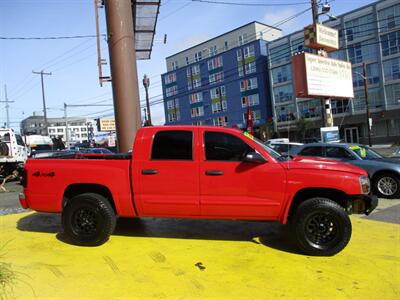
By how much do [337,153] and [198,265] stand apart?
745cm

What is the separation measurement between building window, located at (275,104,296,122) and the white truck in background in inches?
1884

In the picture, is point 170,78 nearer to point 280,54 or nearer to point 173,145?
point 280,54

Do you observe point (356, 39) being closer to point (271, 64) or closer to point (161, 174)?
point (271, 64)

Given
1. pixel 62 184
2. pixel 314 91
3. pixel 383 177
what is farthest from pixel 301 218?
pixel 314 91

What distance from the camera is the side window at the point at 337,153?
11065 millimetres

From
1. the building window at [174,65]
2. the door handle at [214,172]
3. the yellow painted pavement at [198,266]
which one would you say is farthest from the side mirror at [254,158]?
the building window at [174,65]

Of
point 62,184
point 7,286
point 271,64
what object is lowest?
point 7,286

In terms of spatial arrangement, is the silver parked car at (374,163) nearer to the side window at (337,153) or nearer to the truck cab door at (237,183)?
the side window at (337,153)

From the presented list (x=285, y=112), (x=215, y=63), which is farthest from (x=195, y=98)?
(x=285, y=112)

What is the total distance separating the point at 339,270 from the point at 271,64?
64569mm

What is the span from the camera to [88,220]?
5.85m

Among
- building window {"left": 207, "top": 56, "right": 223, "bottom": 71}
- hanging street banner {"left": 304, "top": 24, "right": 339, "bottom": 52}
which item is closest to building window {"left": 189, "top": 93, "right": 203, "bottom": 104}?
building window {"left": 207, "top": 56, "right": 223, "bottom": 71}

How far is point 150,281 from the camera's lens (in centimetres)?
447

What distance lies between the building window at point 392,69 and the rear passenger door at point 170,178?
5298cm
